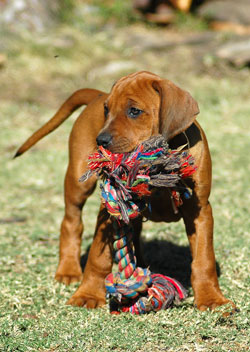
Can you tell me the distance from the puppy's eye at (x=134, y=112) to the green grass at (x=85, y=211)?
1.20m

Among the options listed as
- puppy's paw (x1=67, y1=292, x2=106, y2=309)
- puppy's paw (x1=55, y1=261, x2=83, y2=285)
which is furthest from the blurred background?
puppy's paw (x1=67, y1=292, x2=106, y2=309)

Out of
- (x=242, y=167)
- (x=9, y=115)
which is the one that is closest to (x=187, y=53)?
(x=9, y=115)

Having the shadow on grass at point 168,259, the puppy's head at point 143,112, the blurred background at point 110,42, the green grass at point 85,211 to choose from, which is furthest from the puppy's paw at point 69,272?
the blurred background at point 110,42

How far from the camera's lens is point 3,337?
10.1 feet

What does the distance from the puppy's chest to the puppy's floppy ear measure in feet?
1.29

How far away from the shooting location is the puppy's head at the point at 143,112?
335 cm

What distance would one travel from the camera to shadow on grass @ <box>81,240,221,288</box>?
4.39 metres

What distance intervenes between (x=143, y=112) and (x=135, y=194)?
1.94 ft

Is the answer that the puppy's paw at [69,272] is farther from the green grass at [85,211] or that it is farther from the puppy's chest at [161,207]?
the puppy's chest at [161,207]

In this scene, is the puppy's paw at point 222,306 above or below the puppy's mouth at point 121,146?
below

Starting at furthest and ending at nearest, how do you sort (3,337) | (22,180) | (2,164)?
(2,164), (22,180), (3,337)

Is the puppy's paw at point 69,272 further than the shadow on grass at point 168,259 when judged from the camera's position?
No

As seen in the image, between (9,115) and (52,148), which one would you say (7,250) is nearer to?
(52,148)

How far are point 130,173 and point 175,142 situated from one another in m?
0.56
